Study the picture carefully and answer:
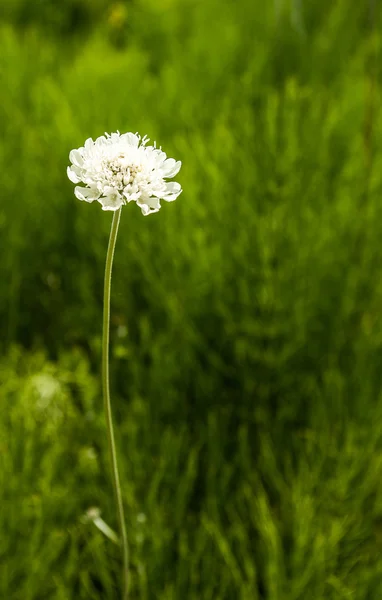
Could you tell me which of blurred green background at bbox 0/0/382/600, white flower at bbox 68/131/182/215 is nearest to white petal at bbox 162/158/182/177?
white flower at bbox 68/131/182/215

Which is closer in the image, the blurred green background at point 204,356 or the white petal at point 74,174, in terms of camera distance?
the white petal at point 74,174

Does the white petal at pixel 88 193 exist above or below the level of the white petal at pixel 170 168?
below

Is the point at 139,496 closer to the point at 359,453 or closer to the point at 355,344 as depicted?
the point at 359,453

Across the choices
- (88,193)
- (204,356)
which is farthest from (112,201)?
(204,356)

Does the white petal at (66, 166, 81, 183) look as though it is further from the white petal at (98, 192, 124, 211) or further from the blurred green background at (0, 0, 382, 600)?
the blurred green background at (0, 0, 382, 600)

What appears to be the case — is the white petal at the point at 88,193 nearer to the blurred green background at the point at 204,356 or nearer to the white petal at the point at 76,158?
the white petal at the point at 76,158

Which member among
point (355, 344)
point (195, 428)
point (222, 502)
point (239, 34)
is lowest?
point (222, 502)

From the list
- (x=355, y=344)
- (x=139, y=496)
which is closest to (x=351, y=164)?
(x=355, y=344)

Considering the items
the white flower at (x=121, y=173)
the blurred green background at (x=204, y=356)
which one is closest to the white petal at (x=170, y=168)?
the white flower at (x=121, y=173)
